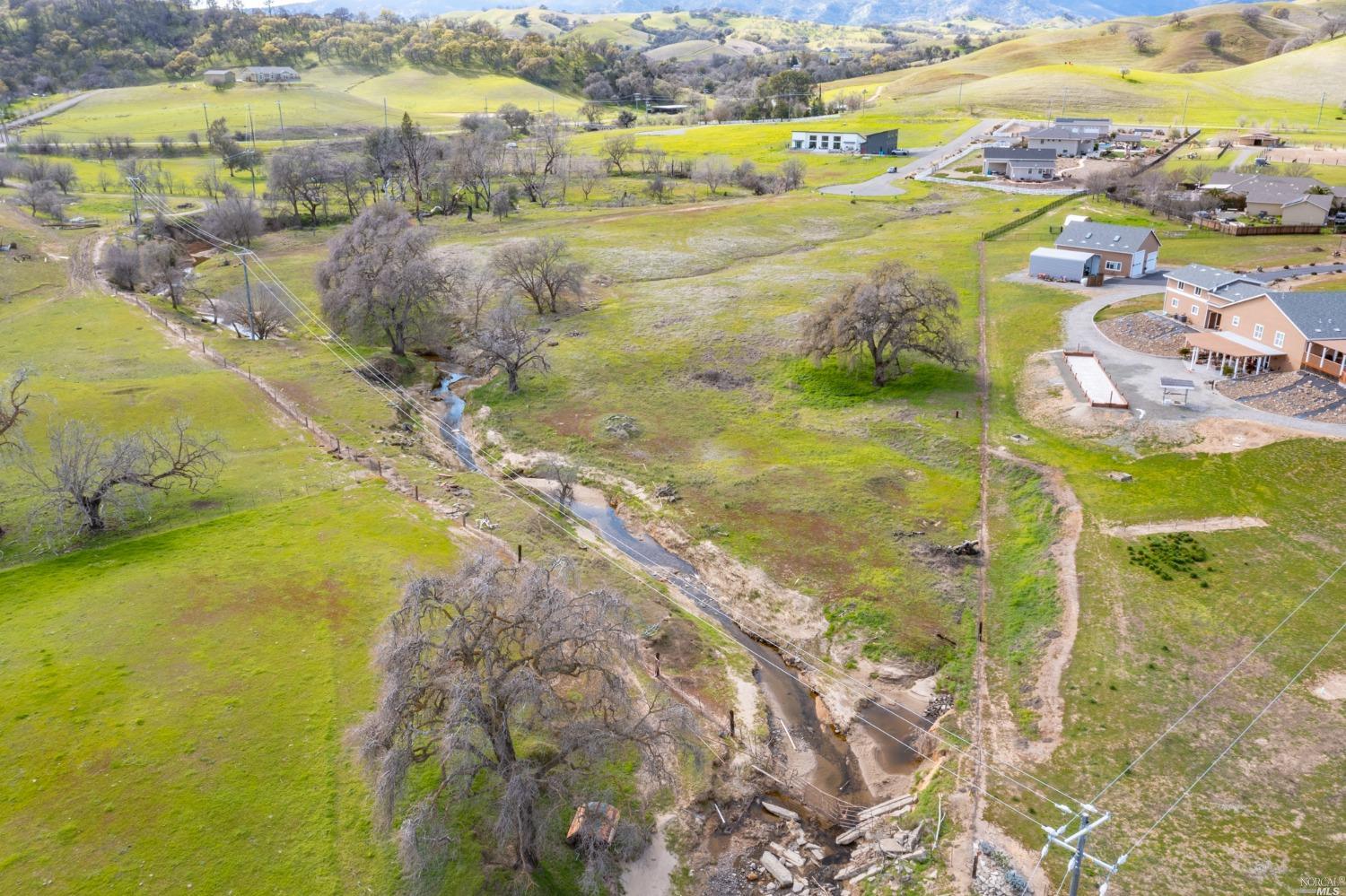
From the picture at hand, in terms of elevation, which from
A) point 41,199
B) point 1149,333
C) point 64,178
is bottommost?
point 1149,333

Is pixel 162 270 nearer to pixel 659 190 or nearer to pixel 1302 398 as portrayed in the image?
pixel 659 190

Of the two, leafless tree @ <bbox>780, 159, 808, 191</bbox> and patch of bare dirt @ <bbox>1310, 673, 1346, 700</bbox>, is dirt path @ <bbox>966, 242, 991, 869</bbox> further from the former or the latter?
leafless tree @ <bbox>780, 159, 808, 191</bbox>

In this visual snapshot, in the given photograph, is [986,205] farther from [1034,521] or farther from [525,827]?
[525,827]

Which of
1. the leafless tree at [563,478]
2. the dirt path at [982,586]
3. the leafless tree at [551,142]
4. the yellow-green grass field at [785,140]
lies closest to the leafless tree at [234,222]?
the leafless tree at [551,142]

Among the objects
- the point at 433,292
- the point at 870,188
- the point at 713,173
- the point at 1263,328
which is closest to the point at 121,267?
the point at 433,292

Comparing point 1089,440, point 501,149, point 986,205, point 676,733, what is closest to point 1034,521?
point 1089,440

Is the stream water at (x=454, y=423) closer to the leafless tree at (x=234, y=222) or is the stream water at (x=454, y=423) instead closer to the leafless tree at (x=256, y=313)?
the leafless tree at (x=256, y=313)
